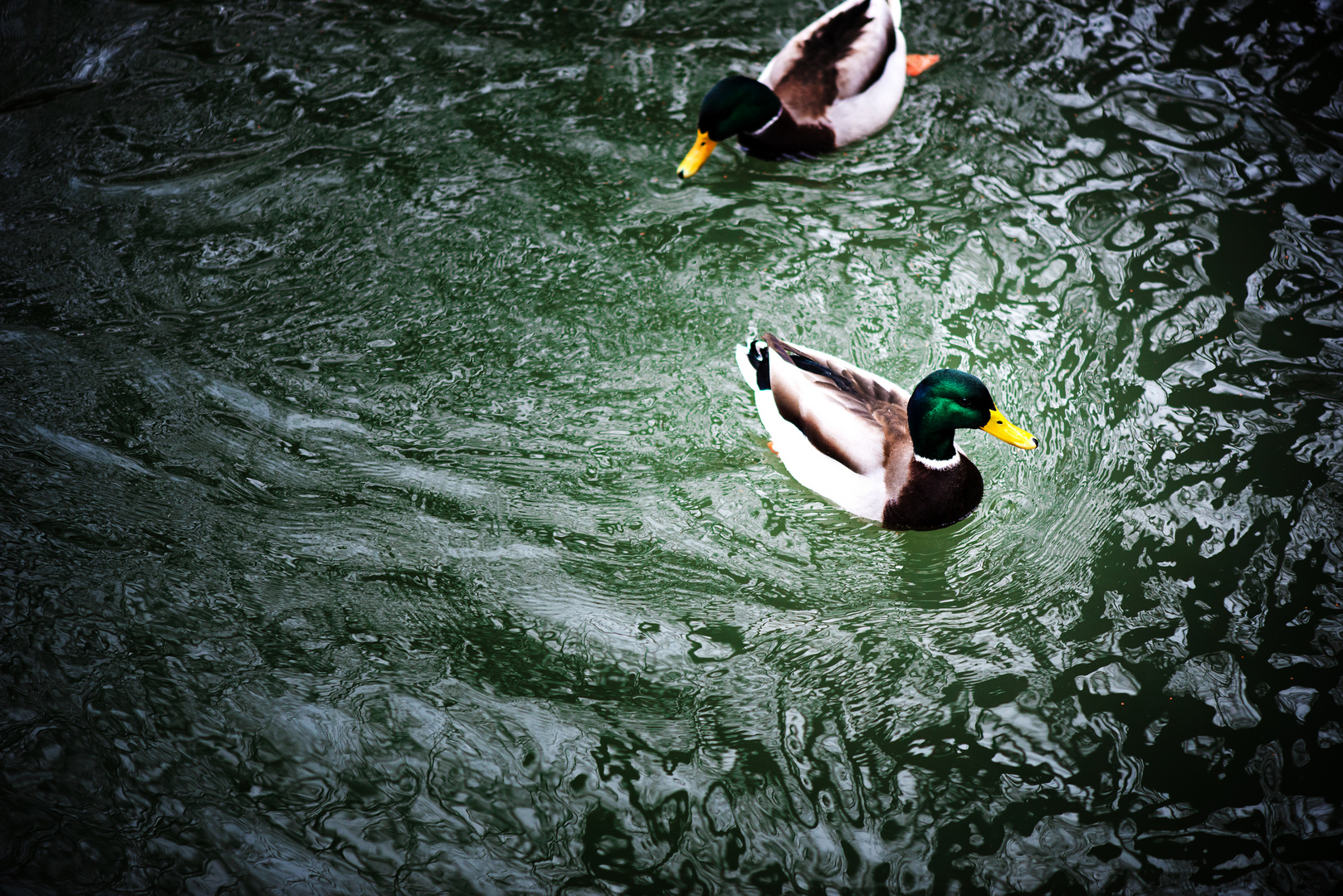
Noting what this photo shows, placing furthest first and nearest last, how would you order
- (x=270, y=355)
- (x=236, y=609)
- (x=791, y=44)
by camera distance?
(x=791, y=44), (x=270, y=355), (x=236, y=609)

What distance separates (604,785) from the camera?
10.9 ft

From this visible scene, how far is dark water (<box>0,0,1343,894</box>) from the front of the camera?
3268 mm

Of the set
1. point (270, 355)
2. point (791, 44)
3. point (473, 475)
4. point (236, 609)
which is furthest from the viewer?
point (791, 44)

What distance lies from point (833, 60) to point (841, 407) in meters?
2.45

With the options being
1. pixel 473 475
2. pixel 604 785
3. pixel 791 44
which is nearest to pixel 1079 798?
pixel 604 785

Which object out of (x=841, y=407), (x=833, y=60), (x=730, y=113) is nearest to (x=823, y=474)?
(x=841, y=407)

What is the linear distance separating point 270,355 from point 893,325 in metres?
2.92

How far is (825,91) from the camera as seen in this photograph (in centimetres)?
531

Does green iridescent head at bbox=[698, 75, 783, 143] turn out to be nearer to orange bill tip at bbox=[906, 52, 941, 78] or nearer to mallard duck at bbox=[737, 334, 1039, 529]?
orange bill tip at bbox=[906, 52, 941, 78]

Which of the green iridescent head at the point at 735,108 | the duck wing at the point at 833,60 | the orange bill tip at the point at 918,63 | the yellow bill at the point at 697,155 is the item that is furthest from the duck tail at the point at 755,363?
the orange bill tip at the point at 918,63

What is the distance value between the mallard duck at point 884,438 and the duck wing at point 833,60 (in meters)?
1.94

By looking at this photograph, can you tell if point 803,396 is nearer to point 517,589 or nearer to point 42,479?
point 517,589

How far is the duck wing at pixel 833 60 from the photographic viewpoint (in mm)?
5316

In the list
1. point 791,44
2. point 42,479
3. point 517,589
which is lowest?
point 517,589
